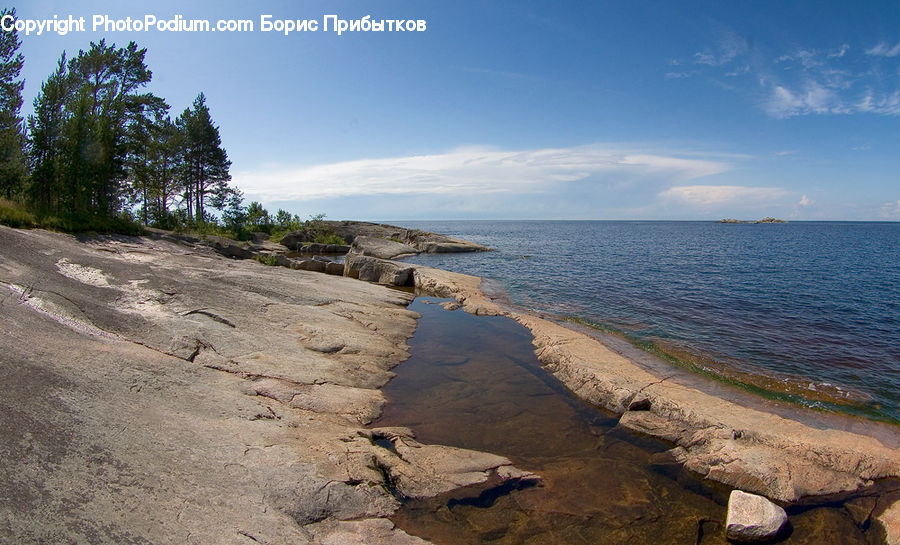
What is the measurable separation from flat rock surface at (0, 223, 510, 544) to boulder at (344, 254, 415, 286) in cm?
1550

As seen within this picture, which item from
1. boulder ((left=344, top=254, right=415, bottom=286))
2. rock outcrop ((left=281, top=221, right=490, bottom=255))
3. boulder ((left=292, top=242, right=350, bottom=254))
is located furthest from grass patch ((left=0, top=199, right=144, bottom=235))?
rock outcrop ((left=281, top=221, right=490, bottom=255))

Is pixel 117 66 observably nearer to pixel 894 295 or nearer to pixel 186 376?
pixel 186 376

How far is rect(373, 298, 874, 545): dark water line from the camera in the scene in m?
7.89

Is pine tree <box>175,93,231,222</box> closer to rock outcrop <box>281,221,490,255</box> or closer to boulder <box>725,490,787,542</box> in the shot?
rock outcrop <box>281,221,490,255</box>

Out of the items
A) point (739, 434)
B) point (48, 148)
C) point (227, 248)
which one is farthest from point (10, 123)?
point (739, 434)

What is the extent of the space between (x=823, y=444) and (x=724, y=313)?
17349 millimetres

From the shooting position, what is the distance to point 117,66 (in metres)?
41.8

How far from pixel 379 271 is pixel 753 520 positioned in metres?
29.3

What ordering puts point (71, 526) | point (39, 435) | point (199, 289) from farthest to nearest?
point (199, 289) → point (39, 435) → point (71, 526)

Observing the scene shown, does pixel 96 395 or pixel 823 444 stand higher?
pixel 96 395

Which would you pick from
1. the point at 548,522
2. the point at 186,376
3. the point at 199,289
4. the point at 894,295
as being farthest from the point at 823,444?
the point at 894,295

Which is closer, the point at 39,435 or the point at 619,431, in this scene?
the point at 39,435

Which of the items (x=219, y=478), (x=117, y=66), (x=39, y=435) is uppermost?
(x=117, y=66)

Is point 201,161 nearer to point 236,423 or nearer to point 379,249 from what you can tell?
point 379,249
